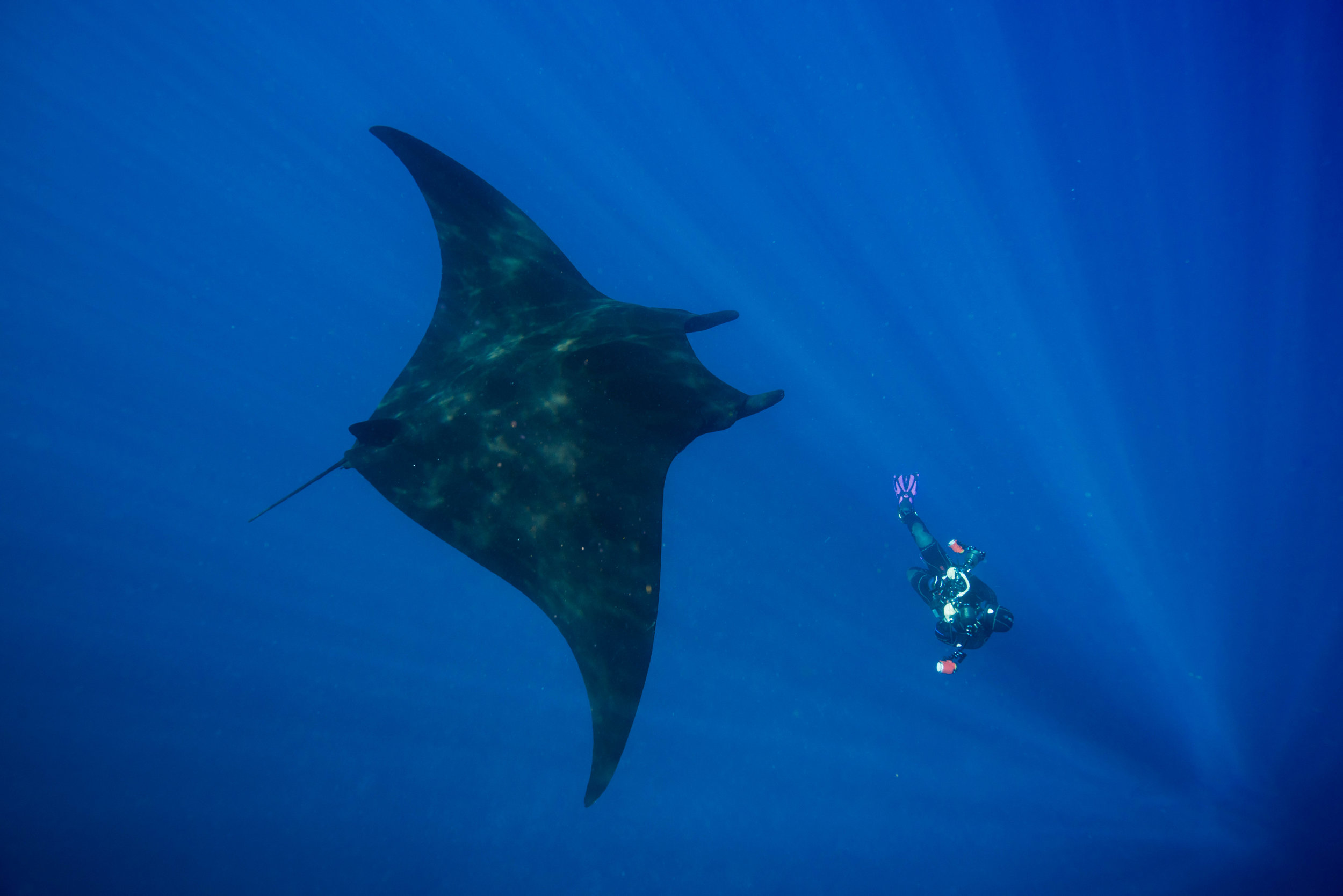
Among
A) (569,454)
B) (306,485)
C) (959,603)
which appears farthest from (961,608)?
(306,485)

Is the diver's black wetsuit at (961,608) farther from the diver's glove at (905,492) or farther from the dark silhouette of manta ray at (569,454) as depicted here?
the dark silhouette of manta ray at (569,454)

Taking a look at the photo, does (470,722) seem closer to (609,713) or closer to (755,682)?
(755,682)

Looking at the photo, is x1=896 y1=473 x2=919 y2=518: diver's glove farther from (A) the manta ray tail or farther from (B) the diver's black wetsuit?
(A) the manta ray tail

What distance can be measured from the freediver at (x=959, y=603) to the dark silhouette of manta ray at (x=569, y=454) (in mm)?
5842

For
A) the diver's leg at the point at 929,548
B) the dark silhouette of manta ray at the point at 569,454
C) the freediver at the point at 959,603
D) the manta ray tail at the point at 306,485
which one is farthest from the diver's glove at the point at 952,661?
the manta ray tail at the point at 306,485

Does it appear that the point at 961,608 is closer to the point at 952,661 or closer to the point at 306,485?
the point at 952,661

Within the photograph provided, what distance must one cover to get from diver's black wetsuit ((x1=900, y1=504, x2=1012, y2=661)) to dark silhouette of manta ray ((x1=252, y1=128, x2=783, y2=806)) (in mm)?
6181

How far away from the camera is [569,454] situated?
3275 millimetres

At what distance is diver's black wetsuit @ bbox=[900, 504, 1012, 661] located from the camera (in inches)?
296

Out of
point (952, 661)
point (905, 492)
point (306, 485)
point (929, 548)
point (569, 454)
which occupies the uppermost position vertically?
point (905, 492)

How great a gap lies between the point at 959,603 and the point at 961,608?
3.6 inches

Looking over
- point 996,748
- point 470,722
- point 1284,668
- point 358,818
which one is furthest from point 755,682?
point 1284,668

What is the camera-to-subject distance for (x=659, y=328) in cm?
368

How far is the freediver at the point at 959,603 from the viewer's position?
7508mm
